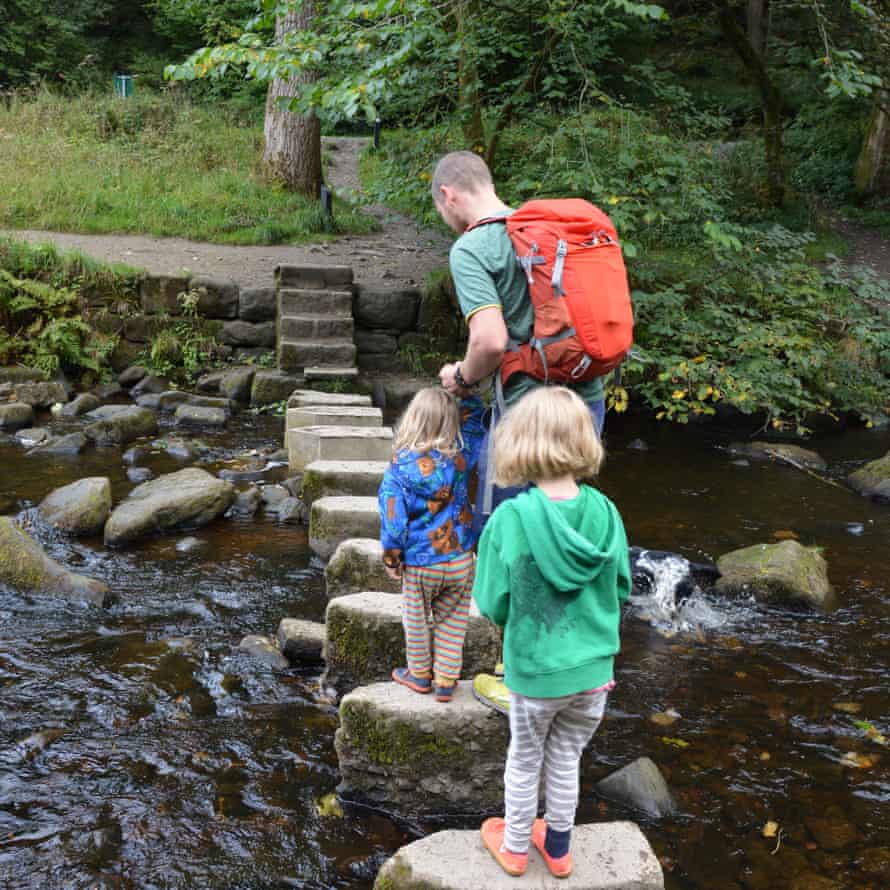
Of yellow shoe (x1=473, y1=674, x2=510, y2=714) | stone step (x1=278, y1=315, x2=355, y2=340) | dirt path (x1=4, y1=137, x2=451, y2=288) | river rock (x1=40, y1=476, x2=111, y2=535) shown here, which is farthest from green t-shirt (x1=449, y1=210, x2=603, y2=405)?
dirt path (x1=4, y1=137, x2=451, y2=288)

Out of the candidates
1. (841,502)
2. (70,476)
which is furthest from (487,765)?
(841,502)

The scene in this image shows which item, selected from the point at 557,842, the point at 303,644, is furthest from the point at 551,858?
the point at 303,644

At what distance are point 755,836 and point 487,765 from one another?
106 centimetres

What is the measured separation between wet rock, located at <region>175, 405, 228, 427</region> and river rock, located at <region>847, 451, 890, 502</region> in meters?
5.96

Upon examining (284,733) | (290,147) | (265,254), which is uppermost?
(290,147)

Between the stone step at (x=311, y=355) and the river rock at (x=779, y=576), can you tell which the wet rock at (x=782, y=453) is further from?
the stone step at (x=311, y=355)

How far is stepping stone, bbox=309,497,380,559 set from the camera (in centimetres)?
562

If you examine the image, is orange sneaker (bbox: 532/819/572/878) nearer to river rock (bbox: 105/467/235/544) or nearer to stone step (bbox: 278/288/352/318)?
river rock (bbox: 105/467/235/544)

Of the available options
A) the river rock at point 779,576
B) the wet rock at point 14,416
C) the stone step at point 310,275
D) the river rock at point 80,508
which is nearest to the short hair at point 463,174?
the river rock at point 779,576

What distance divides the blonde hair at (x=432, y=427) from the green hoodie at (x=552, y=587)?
0.86 meters

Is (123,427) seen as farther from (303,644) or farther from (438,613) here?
(438,613)

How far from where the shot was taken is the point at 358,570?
15.3 feet

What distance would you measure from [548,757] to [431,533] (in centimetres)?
98

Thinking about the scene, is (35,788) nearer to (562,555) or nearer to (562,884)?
(562,884)
